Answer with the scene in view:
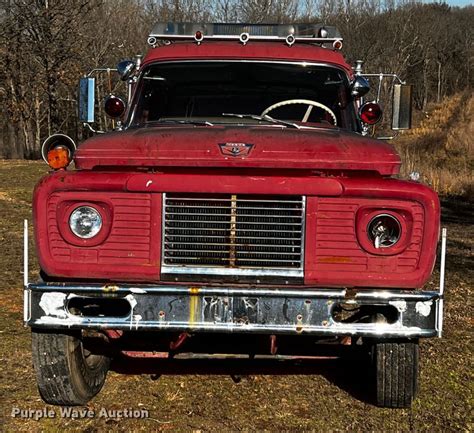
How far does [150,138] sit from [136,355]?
1.40 m

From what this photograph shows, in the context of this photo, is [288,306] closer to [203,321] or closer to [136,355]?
[203,321]

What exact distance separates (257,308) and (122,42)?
26067 millimetres

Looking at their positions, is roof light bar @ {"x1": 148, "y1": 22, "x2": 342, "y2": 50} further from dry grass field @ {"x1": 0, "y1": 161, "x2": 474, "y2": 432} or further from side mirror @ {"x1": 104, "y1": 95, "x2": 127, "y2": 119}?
dry grass field @ {"x1": 0, "y1": 161, "x2": 474, "y2": 432}

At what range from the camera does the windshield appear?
475 centimetres

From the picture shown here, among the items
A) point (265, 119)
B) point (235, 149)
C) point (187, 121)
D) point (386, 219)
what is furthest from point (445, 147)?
point (235, 149)

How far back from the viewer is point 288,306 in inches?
128

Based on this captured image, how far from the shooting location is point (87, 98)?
17.9 feet

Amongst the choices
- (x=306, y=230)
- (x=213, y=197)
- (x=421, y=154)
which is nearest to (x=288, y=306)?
(x=306, y=230)

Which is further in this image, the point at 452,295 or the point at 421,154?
the point at 421,154

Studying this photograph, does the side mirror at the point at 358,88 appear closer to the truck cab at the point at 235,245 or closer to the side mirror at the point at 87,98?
the truck cab at the point at 235,245

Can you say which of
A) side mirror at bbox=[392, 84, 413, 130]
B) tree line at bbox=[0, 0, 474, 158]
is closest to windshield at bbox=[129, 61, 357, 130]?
side mirror at bbox=[392, 84, 413, 130]

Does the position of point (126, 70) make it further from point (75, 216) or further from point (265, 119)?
point (75, 216)

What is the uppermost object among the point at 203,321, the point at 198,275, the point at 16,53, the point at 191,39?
the point at 16,53

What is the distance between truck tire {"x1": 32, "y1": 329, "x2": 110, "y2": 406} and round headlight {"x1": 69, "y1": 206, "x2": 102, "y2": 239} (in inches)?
24.1
